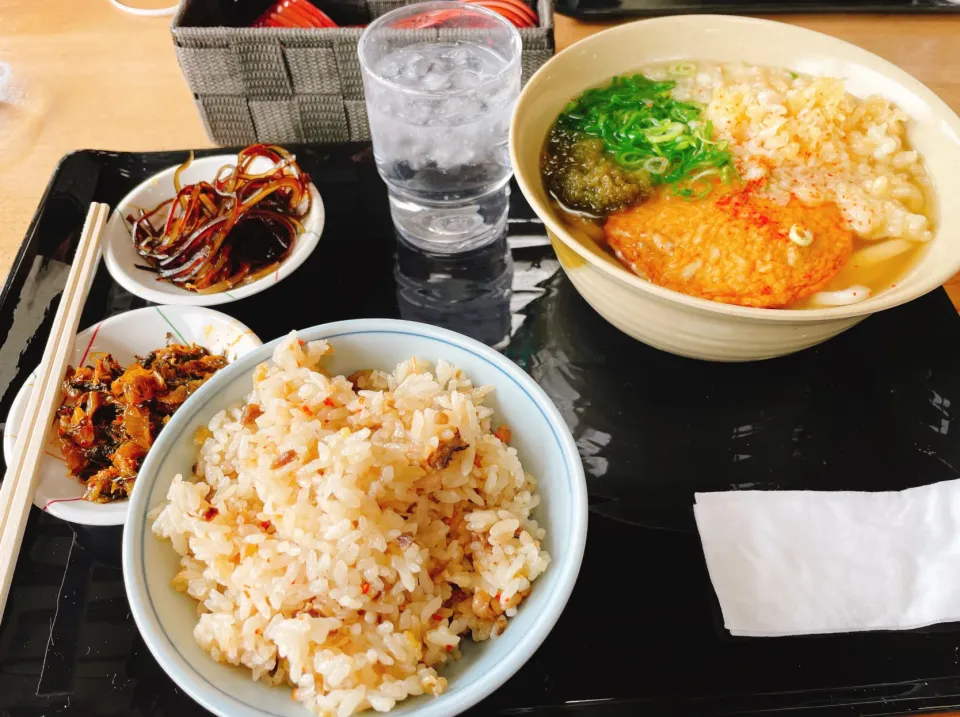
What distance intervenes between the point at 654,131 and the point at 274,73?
1170mm

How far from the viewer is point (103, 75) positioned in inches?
101

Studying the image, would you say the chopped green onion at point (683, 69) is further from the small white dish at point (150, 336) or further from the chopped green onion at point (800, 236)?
the small white dish at point (150, 336)

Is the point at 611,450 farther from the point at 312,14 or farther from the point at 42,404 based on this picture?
the point at 312,14

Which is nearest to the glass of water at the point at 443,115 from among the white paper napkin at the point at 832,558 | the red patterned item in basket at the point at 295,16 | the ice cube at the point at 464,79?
the ice cube at the point at 464,79

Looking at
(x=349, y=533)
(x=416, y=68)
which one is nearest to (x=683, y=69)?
(x=416, y=68)

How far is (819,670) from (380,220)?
154 cm

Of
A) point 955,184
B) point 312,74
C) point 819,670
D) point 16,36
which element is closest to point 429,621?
point 819,670

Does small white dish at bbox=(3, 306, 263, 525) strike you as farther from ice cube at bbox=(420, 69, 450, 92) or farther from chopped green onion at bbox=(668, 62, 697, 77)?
chopped green onion at bbox=(668, 62, 697, 77)

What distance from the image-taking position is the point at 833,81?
1.64m

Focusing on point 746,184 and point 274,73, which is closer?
point 746,184

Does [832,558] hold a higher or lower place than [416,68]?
lower

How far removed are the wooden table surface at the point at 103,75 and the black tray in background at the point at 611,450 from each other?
0.28 meters

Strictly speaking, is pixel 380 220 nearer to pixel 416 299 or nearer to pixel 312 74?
pixel 416 299

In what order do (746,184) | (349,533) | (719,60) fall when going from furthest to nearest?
(719,60) → (746,184) → (349,533)
